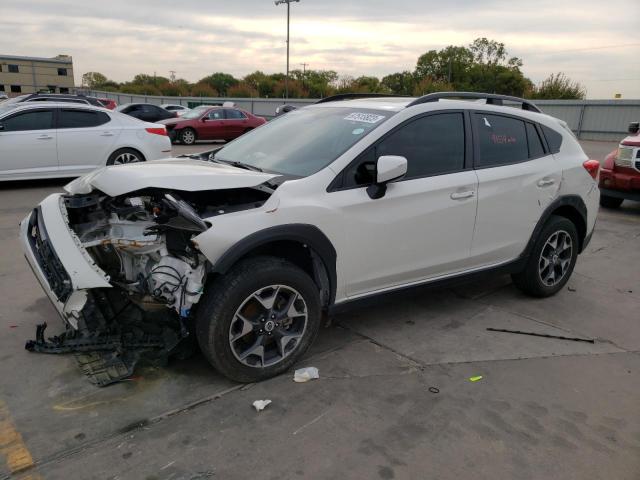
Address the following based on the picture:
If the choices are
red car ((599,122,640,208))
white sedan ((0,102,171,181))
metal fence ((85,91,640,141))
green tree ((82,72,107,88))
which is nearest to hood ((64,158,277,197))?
white sedan ((0,102,171,181))

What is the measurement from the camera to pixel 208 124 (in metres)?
20.0

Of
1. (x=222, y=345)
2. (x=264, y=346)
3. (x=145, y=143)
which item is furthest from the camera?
(x=145, y=143)

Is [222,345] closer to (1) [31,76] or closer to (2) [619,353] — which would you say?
(2) [619,353]

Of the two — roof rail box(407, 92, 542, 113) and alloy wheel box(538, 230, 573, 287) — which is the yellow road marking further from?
alloy wheel box(538, 230, 573, 287)

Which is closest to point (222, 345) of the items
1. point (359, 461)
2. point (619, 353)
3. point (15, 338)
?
point (359, 461)

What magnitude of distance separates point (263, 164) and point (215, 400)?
1702 millimetres

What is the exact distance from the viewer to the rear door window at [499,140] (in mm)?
4242

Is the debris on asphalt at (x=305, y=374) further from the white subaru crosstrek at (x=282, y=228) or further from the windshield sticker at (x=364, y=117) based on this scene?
the windshield sticker at (x=364, y=117)

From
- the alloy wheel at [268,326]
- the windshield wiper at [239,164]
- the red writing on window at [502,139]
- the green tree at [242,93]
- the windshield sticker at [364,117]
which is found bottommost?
the alloy wheel at [268,326]

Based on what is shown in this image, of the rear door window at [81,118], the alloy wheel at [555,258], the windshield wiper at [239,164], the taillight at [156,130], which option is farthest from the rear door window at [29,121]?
the alloy wheel at [555,258]

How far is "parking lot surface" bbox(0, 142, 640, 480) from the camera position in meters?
2.63

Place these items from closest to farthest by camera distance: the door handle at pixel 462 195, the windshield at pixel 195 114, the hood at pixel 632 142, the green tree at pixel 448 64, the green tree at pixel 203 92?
the door handle at pixel 462 195 < the hood at pixel 632 142 < the windshield at pixel 195 114 < the green tree at pixel 203 92 < the green tree at pixel 448 64

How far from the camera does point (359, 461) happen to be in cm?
266

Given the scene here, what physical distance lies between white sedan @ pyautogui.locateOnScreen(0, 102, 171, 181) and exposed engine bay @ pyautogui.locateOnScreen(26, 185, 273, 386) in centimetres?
677
